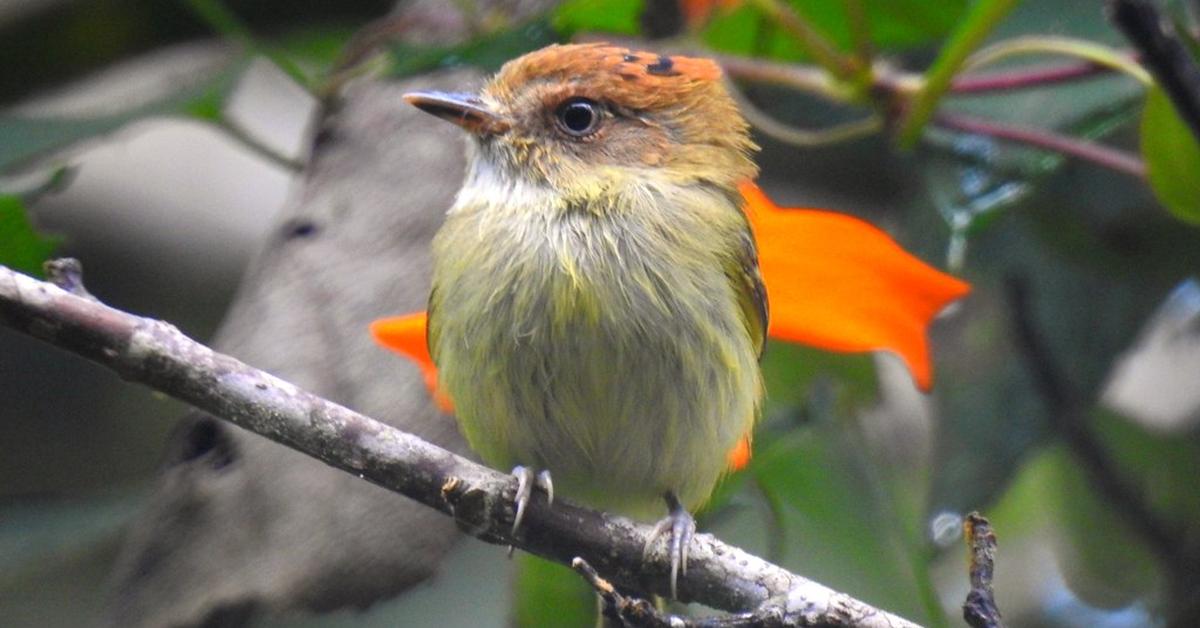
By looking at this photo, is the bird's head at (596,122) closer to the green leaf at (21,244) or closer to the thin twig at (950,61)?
the thin twig at (950,61)

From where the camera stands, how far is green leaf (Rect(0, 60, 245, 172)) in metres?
3.08

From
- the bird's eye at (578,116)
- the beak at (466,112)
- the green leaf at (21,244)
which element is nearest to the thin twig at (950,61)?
the bird's eye at (578,116)

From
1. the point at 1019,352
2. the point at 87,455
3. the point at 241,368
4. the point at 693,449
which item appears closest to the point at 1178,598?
the point at 1019,352

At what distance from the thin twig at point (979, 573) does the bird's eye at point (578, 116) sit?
1305mm

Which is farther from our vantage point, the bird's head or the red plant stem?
the red plant stem

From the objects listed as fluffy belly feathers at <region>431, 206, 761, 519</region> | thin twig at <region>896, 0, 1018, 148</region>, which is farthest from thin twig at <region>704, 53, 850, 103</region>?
fluffy belly feathers at <region>431, 206, 761, 519</region>

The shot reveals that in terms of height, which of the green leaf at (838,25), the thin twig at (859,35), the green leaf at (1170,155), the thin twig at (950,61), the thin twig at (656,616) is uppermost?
the green leaf at (838,25)

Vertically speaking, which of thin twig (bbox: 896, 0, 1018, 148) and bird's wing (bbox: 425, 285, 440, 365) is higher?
thin twig (bbox: 896, 0, 1018, 148)

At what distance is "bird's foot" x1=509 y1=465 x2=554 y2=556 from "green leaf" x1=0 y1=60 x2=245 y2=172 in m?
1.24

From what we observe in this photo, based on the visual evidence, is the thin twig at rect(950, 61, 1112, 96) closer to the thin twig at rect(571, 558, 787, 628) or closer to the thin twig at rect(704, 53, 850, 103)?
the thin twig at rect(704, 53, 850, 103)

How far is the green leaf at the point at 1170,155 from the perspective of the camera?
8.64ft

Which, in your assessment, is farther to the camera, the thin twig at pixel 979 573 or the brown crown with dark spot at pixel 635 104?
the brown crown with dark spot at pixel 635 104

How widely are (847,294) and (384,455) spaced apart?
2.93 ft

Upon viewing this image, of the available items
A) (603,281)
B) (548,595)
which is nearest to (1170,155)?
(603,281)
